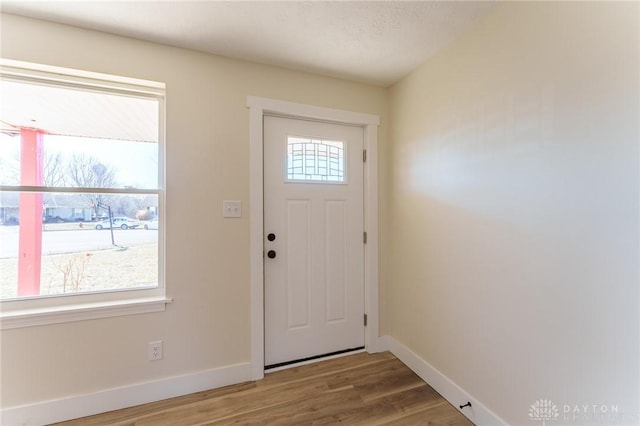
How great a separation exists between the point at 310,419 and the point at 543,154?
1955mm

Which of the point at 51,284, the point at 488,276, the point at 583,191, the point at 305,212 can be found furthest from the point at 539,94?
the point at 51,284

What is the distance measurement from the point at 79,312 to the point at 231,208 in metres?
1.11

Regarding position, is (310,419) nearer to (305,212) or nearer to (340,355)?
(340,355)

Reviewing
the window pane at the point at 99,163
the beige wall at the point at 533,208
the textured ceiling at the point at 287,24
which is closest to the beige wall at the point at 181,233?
the textured ceiling at the point at 287,24

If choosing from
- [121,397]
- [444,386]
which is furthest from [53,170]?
[444,386]

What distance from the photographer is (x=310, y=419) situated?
1636 millimetres

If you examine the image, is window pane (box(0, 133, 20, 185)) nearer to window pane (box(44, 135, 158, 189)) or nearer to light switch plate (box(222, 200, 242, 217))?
window pane (box(44, 135, 158, 189))

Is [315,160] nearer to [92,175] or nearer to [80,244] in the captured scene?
[92,175]

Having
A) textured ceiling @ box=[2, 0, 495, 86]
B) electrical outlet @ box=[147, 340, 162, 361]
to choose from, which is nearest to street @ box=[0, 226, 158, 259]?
electrical outlet @ box=[147, 340, 162, 361]

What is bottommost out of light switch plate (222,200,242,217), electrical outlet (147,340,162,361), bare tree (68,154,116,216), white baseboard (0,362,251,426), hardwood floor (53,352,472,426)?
hardwood floor (53,352,472,426)

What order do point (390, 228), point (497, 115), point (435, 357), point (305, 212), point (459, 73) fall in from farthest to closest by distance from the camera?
point (390, 228) → point (305, 212) → point (435, 357) → point (459, 73) → point (497, 115)

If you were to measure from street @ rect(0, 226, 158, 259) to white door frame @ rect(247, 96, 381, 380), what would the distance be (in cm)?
75

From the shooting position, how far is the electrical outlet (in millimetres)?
1801

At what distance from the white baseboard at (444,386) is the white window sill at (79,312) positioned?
6.17ft
